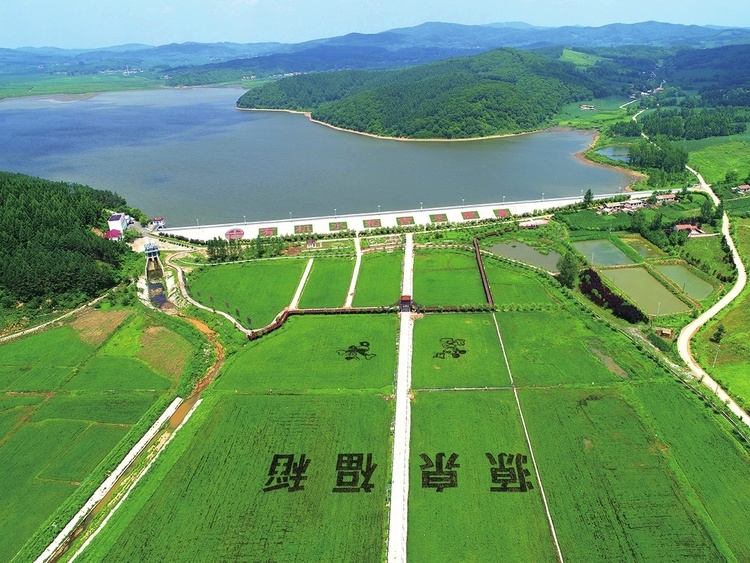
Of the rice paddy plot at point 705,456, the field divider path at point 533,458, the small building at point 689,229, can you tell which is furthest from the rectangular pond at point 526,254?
the rice paddy plot at point 705,456

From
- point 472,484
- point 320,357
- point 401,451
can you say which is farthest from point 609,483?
point 320,357

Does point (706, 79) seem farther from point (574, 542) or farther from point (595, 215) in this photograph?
point (574, 542)

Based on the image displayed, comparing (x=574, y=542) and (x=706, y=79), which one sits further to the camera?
(x=706, y=79)

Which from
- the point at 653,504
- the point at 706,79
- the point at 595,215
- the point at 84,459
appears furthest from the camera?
the point at 706,79

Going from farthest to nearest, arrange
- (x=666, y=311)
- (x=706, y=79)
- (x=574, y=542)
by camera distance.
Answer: (x=706, y=79) < (x=666, y=311) < (x=574, y=542)

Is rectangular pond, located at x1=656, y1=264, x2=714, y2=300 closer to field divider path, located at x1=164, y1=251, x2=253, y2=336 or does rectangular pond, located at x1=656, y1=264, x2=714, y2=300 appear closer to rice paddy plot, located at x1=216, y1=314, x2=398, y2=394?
rice paddy plot, located at x1=216, y1=314, x2=398, y2=394

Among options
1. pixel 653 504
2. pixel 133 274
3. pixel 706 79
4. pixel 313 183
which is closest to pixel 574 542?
pixel 653 504

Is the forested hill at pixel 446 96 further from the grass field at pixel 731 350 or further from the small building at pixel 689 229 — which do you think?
the grass field at pixel 731 350
